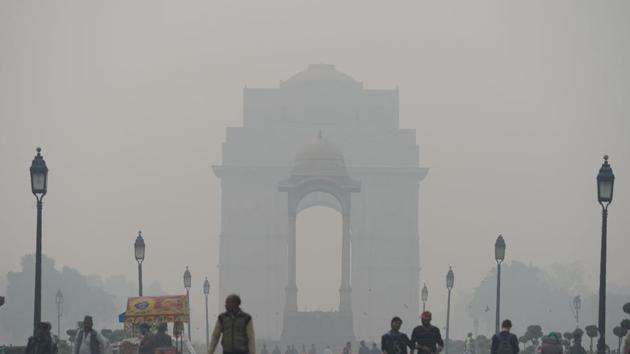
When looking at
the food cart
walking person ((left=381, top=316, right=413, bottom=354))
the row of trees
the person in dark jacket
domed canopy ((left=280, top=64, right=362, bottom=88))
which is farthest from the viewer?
domed canopy ((left=280, top=64, right=362, bottom=88))

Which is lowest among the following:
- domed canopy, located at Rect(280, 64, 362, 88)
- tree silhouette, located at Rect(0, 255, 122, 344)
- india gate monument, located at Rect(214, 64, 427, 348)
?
tree silhouette, located at Rect(0, 255, 122, 344)

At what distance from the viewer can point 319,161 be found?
101 m

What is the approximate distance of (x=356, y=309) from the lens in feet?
435

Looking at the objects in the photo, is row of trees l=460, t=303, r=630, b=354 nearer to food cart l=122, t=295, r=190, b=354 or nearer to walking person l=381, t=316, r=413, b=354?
food cart l=122, t=295, r=190, b=354

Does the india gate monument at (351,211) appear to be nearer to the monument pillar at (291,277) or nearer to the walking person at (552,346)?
the monument pillar at (291,277)

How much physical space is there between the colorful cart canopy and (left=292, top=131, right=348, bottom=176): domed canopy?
2268 inches

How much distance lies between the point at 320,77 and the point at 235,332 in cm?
11415

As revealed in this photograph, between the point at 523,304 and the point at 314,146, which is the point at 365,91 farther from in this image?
the point at 314,146

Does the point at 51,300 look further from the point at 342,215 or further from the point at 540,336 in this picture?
the point at 540,336

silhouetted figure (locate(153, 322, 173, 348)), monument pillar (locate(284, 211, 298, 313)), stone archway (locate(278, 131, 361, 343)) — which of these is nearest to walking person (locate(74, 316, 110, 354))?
silhouetted figure (locate(153, 322, 173, 348))

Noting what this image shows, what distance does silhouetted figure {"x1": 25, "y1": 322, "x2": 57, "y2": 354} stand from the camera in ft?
111

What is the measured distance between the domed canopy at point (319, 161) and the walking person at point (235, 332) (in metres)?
71.6

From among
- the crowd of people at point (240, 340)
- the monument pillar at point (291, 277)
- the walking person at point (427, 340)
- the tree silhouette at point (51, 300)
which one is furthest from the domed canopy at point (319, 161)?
the walking person at point (427, 340)

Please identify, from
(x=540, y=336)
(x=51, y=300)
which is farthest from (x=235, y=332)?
(x=51, y=300)
